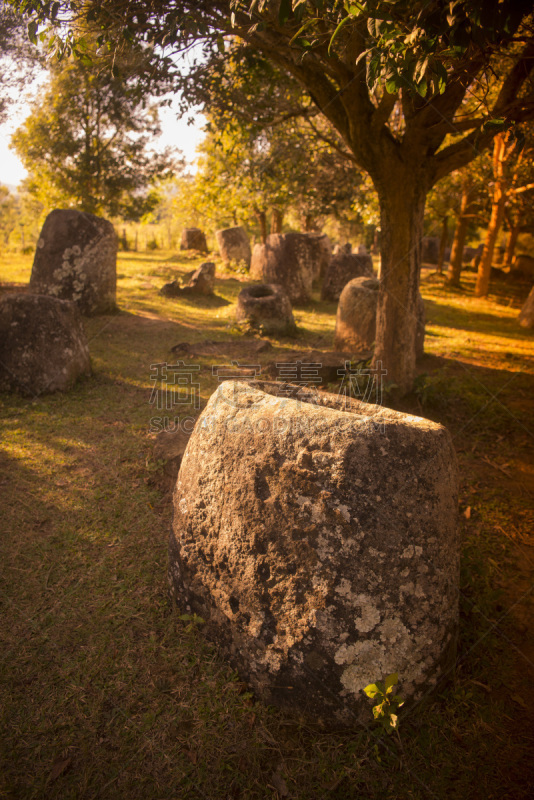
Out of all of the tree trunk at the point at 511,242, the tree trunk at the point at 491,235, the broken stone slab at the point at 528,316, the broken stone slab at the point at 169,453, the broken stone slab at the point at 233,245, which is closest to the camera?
the broken stone slab at the point at 169,453

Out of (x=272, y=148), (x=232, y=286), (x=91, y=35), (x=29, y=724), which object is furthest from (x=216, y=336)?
(x=29, y=724)

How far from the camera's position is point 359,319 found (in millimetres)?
8008

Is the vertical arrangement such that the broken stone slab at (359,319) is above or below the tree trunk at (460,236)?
below

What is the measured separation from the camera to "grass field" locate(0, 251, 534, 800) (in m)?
1.99

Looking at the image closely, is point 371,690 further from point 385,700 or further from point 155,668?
point 155,668

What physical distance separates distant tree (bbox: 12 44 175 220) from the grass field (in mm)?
12777

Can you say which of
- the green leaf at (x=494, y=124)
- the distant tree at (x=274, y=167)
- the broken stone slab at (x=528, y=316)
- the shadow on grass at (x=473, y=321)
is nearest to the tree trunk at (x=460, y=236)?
the shadow on grass at (x=473, y=321)

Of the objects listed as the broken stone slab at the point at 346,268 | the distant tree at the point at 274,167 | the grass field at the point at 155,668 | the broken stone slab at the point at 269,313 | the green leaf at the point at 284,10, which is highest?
the distant tree at the point at 274,167

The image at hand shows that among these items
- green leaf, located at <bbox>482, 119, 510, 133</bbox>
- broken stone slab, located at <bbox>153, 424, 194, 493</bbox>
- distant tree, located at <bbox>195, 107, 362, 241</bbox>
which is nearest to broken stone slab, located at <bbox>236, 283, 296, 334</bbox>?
distant tree, located at <bbox>195, 107, 362, 241</bbox>

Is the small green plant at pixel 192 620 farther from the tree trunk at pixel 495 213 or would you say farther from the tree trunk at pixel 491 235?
the tree trunk at pixel 491 235

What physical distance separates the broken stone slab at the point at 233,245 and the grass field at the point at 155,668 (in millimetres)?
15287

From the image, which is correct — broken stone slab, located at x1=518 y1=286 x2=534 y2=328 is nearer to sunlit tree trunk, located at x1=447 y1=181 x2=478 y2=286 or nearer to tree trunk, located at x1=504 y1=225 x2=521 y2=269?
sunlit tree trunk, located at x1=447 y1=181 x2=478 y2=286

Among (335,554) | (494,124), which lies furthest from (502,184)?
(335,554)

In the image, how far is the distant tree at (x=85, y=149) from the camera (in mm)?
14328
